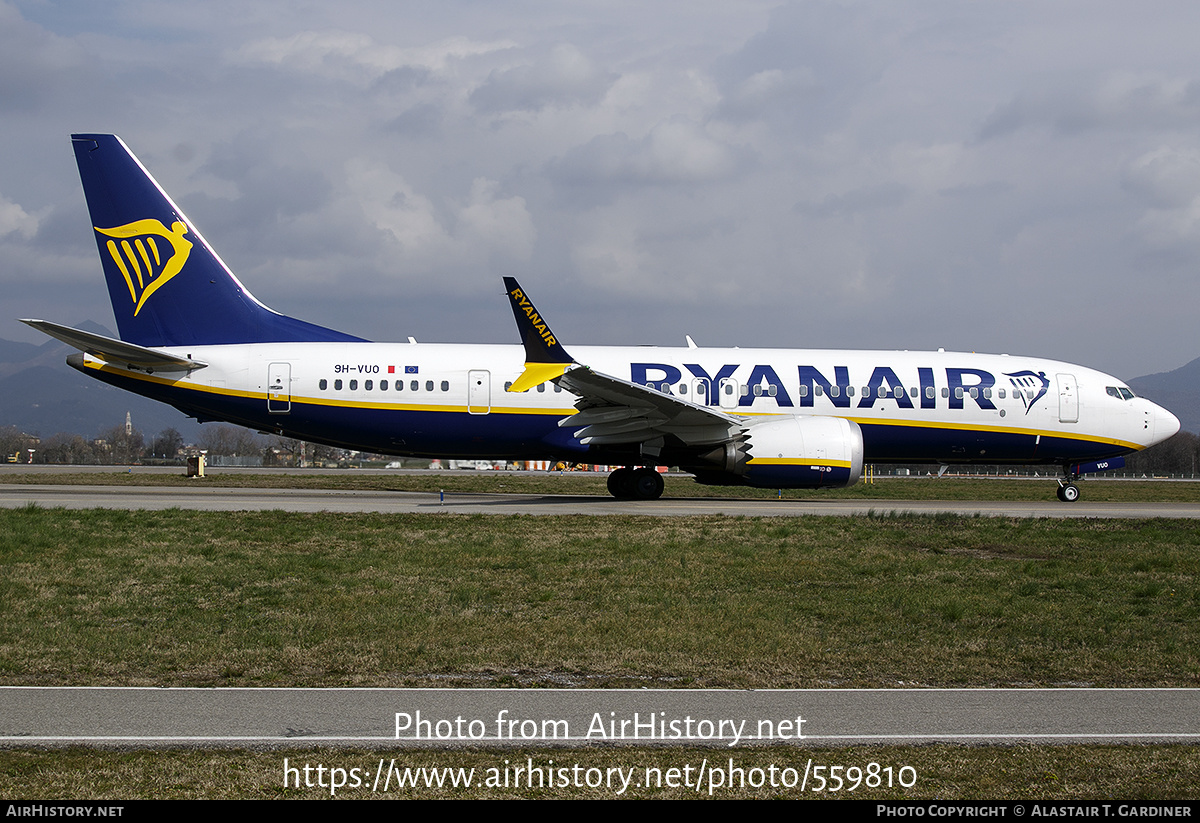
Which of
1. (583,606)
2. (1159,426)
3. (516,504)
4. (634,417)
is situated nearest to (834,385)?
(634,417)

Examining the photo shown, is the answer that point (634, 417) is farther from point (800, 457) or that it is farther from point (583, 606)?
point (583, 606)

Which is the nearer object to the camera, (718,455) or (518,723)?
(518,723)

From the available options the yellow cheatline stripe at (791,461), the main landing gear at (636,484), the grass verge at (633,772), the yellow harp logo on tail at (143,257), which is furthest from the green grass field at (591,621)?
the yellow harp logo on tail at (143,257)

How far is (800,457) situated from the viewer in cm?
2075

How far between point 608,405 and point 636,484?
2429mm

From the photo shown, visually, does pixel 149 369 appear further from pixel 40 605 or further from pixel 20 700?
pixel 20 700

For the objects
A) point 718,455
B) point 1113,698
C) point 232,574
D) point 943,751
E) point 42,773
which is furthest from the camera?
point 718,455

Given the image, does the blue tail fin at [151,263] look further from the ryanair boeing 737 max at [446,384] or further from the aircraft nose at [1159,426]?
the aircraft nose at [1159,426]

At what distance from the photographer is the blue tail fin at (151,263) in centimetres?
2311

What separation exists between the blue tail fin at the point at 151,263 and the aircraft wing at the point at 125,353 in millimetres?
847

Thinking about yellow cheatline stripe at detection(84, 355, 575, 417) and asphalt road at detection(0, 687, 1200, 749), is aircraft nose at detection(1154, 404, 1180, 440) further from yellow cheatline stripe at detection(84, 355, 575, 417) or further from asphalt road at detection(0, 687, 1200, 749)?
asphalt road at detection(0, 687, 1200, 749)

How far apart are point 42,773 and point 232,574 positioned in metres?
6.48

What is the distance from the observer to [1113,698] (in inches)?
255
